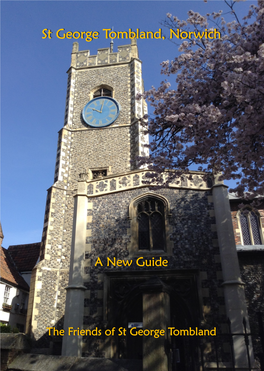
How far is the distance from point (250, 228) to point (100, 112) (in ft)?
39.7

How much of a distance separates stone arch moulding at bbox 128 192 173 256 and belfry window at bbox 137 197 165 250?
150mm

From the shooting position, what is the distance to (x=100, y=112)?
21328 millimetres

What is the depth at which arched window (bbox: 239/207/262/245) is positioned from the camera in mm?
14442

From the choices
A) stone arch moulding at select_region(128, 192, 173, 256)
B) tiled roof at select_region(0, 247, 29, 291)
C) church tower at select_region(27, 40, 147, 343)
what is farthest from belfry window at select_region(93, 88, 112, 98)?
tiled roof at select_region(0, 247, 29, 291)

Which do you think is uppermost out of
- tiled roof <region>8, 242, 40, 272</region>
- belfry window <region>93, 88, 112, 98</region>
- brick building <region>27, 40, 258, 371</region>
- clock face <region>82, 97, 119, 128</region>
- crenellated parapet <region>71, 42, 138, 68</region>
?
crenellated parapet <region>71, 42, 138, 68</region>

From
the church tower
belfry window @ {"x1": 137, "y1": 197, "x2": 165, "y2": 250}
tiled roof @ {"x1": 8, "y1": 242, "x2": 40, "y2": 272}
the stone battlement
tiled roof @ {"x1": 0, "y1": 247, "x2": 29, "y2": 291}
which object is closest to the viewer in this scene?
belfry window @ {"x1": 137, "y1": 197, "x2": 165, "y2": 250}

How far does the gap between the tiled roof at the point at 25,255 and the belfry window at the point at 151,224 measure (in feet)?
33.4

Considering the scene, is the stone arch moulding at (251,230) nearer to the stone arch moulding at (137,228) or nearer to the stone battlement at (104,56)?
the stone arch moulding at (137,228)

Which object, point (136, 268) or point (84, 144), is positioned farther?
point (84, 144)

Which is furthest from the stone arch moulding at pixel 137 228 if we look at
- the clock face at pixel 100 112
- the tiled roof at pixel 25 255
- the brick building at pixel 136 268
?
the tiled roof at pixel 25 255

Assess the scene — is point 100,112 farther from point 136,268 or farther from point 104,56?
point 136,268

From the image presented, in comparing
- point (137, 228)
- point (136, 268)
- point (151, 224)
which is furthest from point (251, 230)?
point (136, 268)

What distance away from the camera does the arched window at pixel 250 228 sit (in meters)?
14.4

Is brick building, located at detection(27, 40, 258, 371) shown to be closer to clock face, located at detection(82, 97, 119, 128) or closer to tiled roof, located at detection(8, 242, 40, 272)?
tiled roof, located at detection(8, 242, 40, 272)
